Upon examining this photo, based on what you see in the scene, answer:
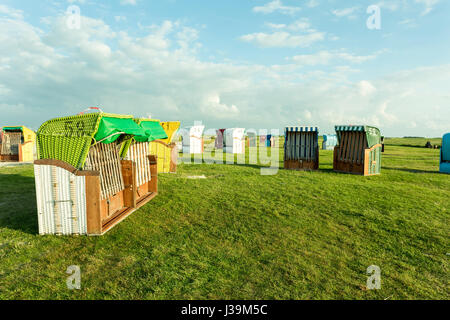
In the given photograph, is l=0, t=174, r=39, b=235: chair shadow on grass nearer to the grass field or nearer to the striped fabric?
the grass field

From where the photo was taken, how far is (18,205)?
28.4 ft

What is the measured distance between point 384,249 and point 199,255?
387 cm

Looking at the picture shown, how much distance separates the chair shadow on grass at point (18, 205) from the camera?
681 centimetres

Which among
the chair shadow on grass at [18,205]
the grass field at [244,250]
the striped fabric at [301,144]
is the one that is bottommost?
the grass field at [244,250]

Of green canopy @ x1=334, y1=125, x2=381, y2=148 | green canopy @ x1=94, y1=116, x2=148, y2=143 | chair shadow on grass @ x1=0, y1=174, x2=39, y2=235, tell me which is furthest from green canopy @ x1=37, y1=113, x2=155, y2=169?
green canopy @ x1=334, y1=125, x2=381, y2=148

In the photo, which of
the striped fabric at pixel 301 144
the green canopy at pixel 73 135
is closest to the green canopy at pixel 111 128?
the green canopy at pixel 73 135

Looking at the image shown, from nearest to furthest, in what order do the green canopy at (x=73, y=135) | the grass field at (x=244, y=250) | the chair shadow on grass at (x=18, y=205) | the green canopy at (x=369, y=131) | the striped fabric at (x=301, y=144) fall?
the grass field at (x=244, y=250)
the green canopy at (x=73, y=135)
the chair shadow on grass at (x=18, y=205)
the green canopy at (x=369, y=131)
the striped fabric at (x=301, y=144)

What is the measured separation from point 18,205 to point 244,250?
780 cm

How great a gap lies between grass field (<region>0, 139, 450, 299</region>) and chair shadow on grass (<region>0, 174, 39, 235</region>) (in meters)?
0.05

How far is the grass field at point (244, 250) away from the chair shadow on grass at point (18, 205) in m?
0.05

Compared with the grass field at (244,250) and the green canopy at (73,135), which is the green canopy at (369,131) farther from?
the green canopy at (73,135)

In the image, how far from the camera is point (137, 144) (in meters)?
9.21

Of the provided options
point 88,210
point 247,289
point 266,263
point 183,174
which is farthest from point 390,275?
point 183,174
